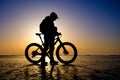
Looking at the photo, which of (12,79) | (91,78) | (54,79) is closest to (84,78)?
(91,78)

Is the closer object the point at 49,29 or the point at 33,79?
the point at 33,79

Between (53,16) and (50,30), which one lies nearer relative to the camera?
(53,16)

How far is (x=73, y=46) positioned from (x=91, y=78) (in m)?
4.96

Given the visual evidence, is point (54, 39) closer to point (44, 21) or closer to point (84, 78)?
point (44, 21)

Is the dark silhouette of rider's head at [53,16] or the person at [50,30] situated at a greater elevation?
the dark silhouette of rider's head at [53,16]

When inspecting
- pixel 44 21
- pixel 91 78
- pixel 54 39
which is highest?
pixel 44 21

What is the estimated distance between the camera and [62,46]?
1073 centimetres

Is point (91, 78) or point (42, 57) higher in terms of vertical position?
point (42, 57)

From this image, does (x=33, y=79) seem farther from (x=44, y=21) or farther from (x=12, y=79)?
(x=44, y=21)

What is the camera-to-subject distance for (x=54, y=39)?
10.7 meters

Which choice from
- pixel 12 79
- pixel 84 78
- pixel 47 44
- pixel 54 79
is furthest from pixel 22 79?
pixel 47 44

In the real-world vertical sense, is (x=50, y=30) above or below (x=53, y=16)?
below

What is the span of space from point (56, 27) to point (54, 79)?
539cm

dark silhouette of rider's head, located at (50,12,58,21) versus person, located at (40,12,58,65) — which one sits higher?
dark silhouette of rider's head, located at (50,12,58,21)
